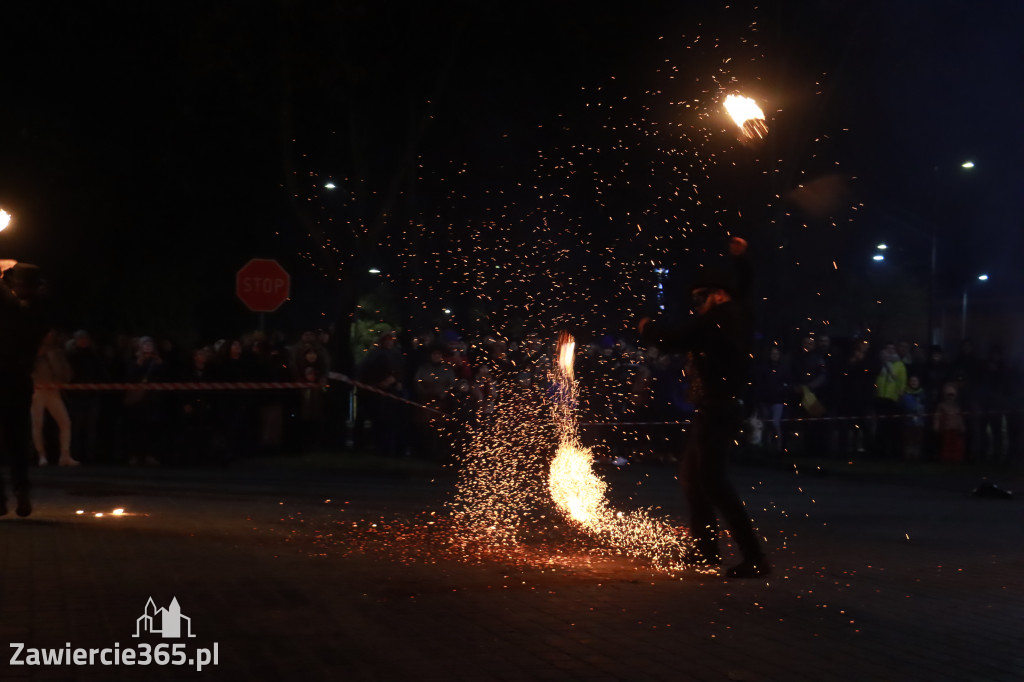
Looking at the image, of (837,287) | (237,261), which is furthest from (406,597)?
(837,287)

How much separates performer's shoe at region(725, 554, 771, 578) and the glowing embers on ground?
50 cm

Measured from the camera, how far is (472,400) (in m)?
18.9

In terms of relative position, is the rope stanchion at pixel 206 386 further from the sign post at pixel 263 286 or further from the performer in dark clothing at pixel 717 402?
the performer in dark clothing at pixel 717 402

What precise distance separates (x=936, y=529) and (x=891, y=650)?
5.62 meters

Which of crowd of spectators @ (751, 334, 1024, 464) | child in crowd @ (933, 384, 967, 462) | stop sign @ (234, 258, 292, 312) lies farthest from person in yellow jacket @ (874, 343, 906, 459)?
stop sign @ (234, 258, 292, 312)

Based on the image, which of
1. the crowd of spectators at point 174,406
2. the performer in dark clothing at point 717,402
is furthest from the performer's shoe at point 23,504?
the crowd of spectators at point 174,406

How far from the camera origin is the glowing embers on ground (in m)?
9.80

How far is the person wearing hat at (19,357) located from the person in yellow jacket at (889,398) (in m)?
13.6

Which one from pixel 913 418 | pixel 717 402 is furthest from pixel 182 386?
pixel 717 402

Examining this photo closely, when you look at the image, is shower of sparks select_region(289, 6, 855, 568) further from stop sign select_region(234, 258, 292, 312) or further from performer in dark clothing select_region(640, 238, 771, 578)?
performer in dark clothing select_region(640, 238, 771, 578)

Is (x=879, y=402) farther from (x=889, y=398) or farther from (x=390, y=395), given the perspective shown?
(x=390, y=395)

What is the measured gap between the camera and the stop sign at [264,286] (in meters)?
20.4

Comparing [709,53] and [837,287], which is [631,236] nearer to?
[709,53]

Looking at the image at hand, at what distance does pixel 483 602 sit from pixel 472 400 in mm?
11633
